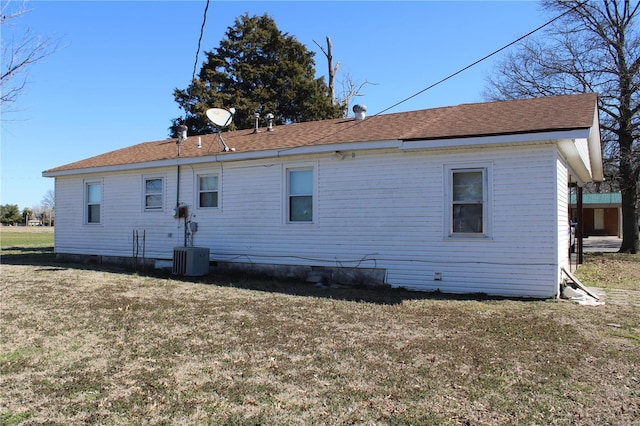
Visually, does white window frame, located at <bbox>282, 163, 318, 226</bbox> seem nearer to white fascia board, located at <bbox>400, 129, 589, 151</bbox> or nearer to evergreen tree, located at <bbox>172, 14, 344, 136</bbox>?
white fascia board, located at <bbox>400, 129, 589, 151</bbox>

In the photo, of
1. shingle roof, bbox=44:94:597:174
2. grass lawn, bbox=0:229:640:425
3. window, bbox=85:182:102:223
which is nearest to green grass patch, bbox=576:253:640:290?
grass lawn, bbox=0:229:640:425

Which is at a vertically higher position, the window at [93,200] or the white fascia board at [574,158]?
the white fascia board at [574,158]

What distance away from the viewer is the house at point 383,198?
8266 millimetres

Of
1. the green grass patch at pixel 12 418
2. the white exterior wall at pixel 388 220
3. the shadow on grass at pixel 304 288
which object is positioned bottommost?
the green grass patch at pixel 12 418

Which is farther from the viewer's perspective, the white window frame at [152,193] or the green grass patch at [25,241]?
the green grass patch at [25,241]

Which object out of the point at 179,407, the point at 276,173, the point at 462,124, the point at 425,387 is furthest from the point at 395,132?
the point at 179,407

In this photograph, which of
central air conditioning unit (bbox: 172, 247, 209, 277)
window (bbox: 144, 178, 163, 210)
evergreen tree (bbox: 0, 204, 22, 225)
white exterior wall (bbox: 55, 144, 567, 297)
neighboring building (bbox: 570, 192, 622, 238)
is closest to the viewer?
white exterior wall (bbox: 55, 144, 567, 297)

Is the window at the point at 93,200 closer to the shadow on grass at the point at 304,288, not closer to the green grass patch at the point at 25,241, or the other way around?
the shadow on grass at the point at 304,288

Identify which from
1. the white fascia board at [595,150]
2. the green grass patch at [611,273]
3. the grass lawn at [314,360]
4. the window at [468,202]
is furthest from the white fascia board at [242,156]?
the green grass patch at [611,273]

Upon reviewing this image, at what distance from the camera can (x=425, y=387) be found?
396 cm

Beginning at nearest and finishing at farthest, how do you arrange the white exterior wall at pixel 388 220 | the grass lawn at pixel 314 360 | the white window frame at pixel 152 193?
the grass lawn at pixel 314 360 → the white exterior wall at pixel 388 220 → the white window frame at pixel 152 193

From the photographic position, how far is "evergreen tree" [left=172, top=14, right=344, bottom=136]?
26750 millimetres

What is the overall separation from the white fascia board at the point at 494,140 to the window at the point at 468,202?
551mm

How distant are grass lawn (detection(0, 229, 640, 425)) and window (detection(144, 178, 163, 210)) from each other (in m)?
4.79
